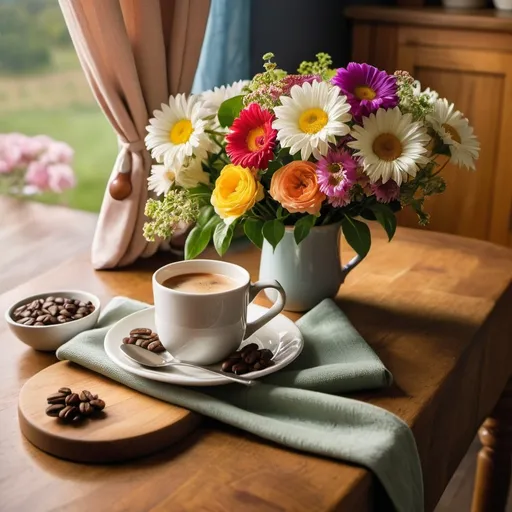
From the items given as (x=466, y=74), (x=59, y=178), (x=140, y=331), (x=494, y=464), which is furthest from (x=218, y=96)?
(x=466, y=74)

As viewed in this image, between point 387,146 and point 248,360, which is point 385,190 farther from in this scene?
point 248,360

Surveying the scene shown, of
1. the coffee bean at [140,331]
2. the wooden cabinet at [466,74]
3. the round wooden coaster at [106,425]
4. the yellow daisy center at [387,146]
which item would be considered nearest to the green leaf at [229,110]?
the yellow daisy center at [387,146]

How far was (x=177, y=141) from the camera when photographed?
4.17 feet

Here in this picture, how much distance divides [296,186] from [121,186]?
424 millimetres

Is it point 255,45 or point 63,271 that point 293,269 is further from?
point 255,45

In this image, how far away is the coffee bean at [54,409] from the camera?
989 mm

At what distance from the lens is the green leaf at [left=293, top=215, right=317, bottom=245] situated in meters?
1.24

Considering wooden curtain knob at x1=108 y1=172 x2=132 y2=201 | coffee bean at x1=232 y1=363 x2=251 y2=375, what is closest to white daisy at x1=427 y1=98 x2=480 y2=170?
coffee bean at x1=232 y1=363 x2=251 y2=375

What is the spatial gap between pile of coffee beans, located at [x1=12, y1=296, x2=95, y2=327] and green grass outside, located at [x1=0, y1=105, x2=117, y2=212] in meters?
0.95

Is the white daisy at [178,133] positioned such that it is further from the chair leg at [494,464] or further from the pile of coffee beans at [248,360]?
the chair leg at [494,464]

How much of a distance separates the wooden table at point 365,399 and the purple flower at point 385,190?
0.22 m

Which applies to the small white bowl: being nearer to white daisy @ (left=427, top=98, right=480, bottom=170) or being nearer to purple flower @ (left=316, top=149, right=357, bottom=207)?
purple flower @ (left=316, top=149, right=357, bottom=207)

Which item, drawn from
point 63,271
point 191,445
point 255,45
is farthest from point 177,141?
point 255,45

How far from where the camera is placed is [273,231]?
1.22 m
